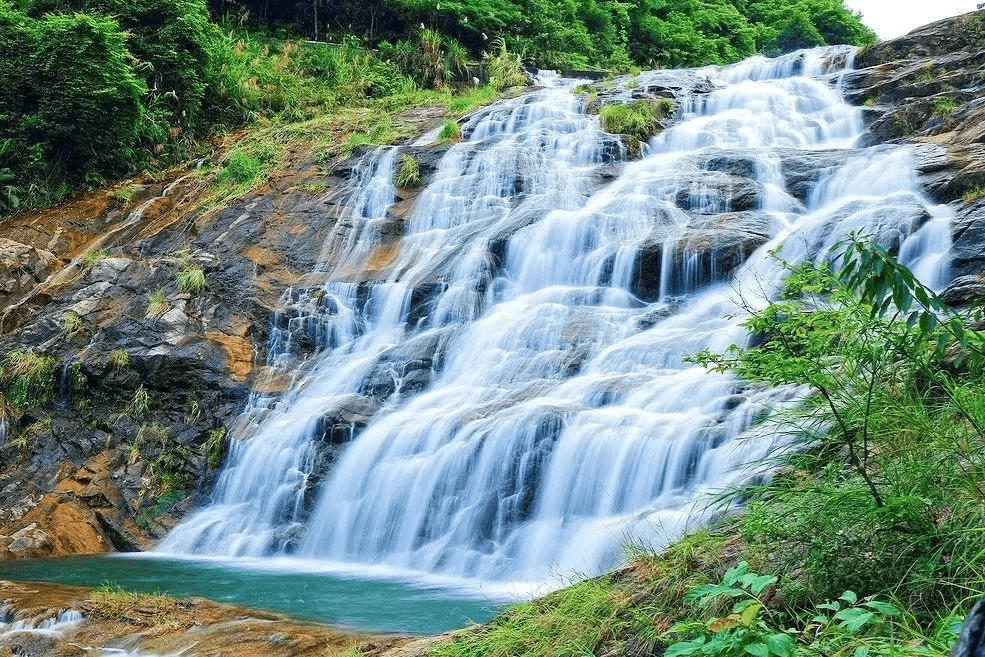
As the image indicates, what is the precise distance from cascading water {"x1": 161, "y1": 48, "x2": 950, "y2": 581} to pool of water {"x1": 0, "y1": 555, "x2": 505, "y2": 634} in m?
0.69

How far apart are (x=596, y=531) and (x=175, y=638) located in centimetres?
363

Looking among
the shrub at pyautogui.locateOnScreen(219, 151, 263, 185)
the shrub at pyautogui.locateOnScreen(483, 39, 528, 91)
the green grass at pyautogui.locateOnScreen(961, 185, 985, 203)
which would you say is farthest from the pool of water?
the shrub at pyautogui.locateOnScreen(483, 39, 528, 91)

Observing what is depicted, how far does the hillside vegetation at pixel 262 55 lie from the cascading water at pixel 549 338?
17.1 ft

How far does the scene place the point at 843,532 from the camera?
3600 mm

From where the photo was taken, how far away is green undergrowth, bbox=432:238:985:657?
296 centimetres

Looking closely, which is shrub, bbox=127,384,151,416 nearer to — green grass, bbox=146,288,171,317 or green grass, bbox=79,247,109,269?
green grass, bbox=146,288,171,317

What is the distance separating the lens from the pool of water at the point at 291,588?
668 cm

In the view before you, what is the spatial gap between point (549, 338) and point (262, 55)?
15729 millimetres

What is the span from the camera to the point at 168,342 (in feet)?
41.9

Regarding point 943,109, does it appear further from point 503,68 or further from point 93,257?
point 93,257

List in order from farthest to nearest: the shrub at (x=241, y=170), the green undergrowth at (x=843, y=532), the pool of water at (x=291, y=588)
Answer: the shrub at (x=241, y=170) < the pool of water at (x=291, y=588) < the green undergrowth at (x=843, y=532)

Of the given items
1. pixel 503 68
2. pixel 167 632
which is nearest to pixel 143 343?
pixel 167 632

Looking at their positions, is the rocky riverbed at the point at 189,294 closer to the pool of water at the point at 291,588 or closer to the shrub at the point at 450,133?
the shrub at the point at 450,133

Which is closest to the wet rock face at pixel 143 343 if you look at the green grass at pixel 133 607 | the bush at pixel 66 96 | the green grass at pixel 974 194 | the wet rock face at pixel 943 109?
the bush at pixel 66 96
